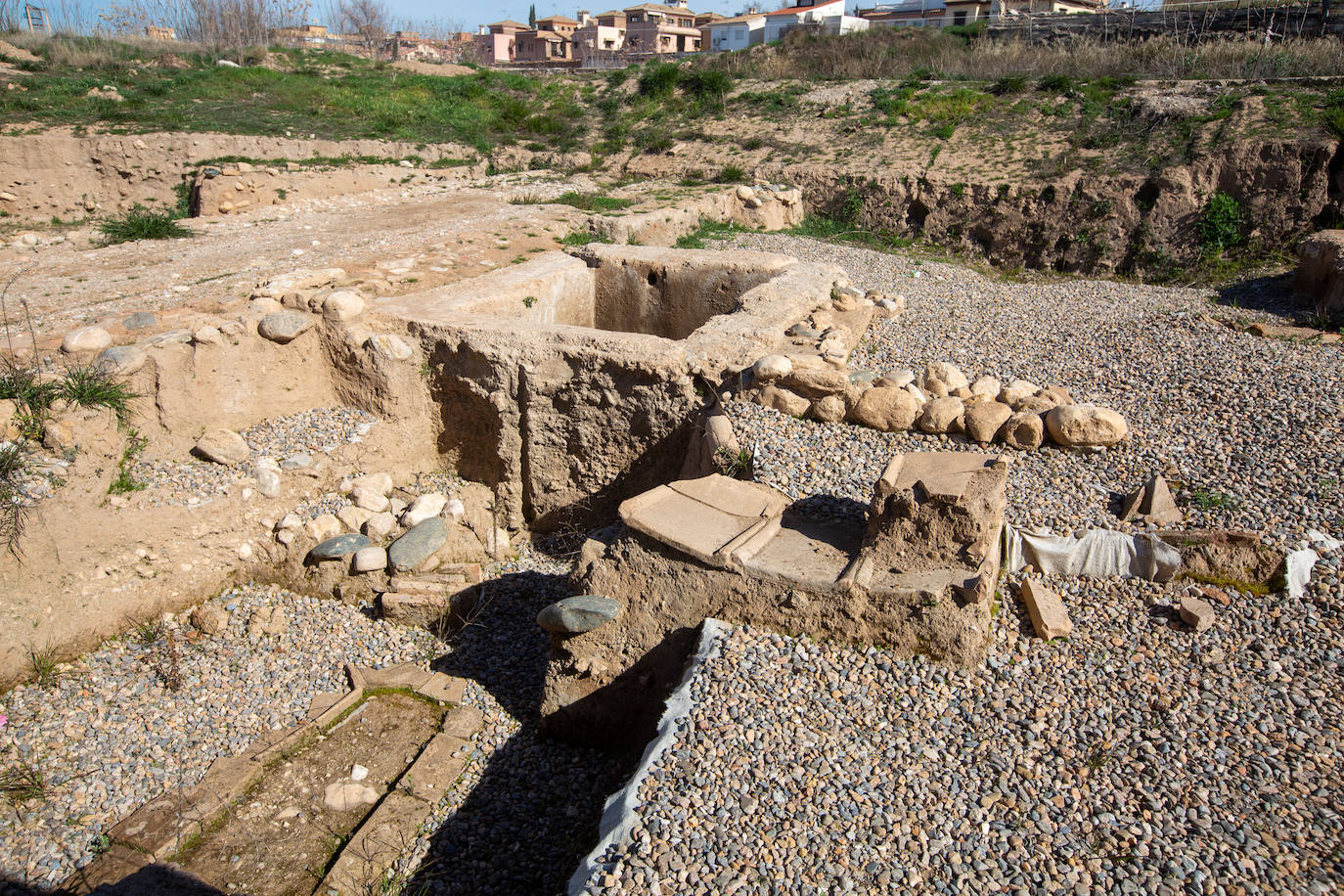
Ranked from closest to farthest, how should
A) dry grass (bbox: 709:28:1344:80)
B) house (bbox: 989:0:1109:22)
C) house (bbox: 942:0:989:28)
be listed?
dry grass (bbox: 709:28:1344:80)
house (bbox: 989:0:1109:22)
house (bbox: 942:0:989:28)

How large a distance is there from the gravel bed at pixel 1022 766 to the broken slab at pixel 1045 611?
6 cm

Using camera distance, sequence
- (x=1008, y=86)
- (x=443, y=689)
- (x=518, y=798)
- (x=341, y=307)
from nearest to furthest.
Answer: (x=518, y=798)
(x=443, y=689)
(x=341, y=307)
(x=1008, y=86)

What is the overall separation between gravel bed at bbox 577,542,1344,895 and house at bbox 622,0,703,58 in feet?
151

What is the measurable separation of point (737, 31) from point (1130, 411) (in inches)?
1605

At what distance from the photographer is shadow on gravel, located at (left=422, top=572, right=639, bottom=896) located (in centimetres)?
408

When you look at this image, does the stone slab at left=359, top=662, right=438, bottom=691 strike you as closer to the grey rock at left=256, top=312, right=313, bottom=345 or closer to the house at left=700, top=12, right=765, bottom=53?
the grey rock at left=256, top=312, right=313, bottom=345

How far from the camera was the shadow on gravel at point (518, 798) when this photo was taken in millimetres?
4082

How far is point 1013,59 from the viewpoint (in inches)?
715

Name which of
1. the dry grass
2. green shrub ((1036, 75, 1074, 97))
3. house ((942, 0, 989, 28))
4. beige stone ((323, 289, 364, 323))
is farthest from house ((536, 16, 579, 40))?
beige stone ((323, 289, 364, 323))

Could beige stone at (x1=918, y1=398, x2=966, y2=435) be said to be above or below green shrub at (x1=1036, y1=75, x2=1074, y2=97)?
below

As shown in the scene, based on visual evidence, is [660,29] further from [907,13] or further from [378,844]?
[378,844]

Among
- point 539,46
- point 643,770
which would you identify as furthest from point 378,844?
point 539,46

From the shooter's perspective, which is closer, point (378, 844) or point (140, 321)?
point (378, 844)

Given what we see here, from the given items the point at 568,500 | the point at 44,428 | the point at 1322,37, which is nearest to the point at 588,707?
the point at 568,500
